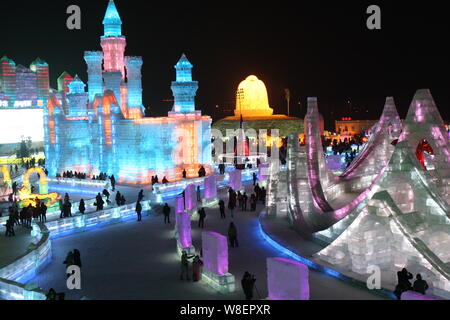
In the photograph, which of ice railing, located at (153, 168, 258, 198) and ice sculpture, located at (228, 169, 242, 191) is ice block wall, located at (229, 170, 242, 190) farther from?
ice railing, located at (153, 168, 258, 198)

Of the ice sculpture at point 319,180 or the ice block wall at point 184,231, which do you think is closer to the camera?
the ice block wall at point 184,231

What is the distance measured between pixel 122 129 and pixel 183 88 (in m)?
4.07

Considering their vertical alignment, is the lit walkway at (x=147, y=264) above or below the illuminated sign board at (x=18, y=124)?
below

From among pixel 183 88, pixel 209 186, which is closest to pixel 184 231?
pixel 209 186

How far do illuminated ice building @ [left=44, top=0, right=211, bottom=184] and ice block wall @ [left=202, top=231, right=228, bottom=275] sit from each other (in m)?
17.1

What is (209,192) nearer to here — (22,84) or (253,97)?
(253,97)

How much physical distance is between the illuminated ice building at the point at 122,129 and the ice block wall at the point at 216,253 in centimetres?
1715

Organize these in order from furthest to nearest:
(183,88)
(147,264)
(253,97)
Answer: (253,97) → (183,88) → (147,264)

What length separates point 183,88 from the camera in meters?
29.9

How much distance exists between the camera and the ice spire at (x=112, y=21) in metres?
31.1

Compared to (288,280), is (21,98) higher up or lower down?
higher up

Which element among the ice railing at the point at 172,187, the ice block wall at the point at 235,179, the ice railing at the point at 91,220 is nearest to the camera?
the ice railing at the point at 91,220

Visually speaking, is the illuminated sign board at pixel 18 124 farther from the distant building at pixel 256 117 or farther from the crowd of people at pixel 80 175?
the crowd of people at pixel 80 175

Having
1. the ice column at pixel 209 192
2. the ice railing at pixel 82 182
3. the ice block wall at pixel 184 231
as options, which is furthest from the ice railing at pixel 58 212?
the ice block wall at pixel 184 231
